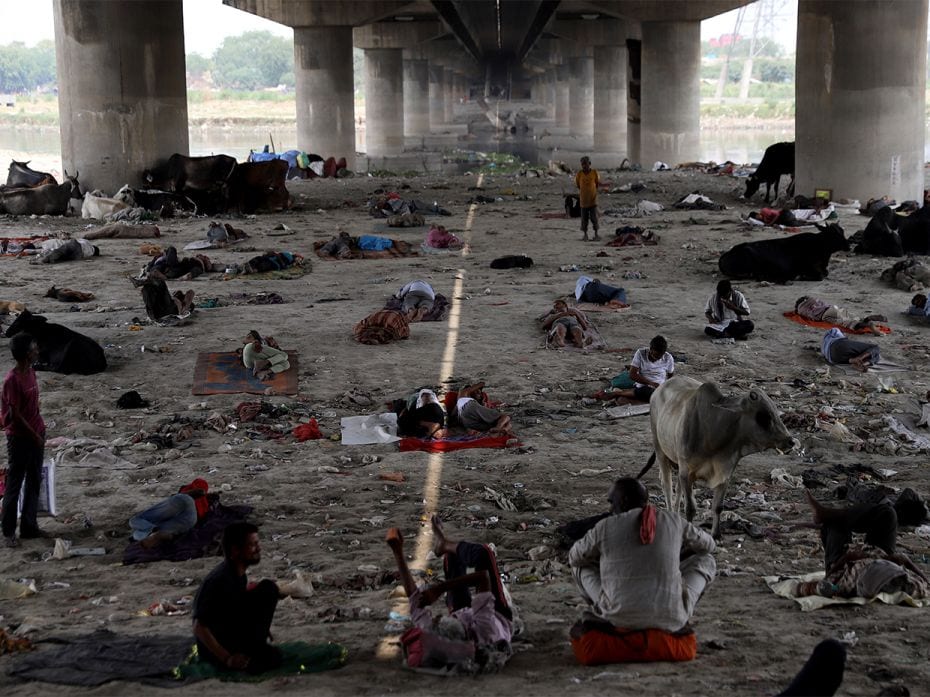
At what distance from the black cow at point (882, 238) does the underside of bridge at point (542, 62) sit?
5969mm

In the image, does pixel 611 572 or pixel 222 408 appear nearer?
pixel 611 572

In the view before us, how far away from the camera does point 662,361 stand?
41.2ft

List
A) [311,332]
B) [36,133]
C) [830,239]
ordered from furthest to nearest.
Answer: [36,133] → [830,239] → [311,332]

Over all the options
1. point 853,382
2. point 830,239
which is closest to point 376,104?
point 830,239

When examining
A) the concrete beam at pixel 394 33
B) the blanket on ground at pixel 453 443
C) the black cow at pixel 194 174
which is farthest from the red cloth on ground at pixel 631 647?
the concrete beam at pixel 394 33

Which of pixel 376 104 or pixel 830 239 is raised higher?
pixel 376 104

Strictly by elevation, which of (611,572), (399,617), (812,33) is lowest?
(399,617)

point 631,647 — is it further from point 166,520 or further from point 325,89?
point 325,89

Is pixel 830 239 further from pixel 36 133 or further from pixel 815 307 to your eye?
pixel 36 133

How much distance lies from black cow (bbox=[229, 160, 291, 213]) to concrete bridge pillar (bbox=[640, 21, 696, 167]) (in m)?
19.1

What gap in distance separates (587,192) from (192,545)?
1603 cm

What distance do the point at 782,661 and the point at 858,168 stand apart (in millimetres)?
23361

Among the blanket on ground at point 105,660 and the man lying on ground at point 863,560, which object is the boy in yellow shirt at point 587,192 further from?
the blanket on ground at point 105,660

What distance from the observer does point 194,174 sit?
3017 centimetres
